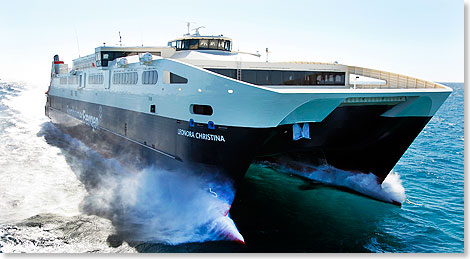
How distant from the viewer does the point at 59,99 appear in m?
34.8

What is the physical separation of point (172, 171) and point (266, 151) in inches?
159

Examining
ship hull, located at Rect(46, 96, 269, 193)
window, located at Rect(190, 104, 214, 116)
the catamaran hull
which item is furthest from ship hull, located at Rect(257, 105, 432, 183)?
window, located at Rect(190, 104, 214, 116)

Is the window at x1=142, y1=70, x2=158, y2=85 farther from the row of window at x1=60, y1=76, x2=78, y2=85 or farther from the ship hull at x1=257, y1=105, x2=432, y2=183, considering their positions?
the row of window at x1=60, y1=76, x2=78, y2=85

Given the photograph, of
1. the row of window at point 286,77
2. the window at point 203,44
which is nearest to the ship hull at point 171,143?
the row of window at point 286,77

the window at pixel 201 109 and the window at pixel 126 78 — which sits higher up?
the window at pixel 126 78

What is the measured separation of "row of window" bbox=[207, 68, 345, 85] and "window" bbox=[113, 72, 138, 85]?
4433mm

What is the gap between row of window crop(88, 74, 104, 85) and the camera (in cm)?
2253

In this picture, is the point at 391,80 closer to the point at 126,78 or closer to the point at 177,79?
the point at 177,79

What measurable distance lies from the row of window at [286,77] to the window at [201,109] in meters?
2.38

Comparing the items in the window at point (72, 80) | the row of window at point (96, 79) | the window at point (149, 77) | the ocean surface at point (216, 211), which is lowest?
the ocean surface at point (216, 211)

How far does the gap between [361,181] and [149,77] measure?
426 inches

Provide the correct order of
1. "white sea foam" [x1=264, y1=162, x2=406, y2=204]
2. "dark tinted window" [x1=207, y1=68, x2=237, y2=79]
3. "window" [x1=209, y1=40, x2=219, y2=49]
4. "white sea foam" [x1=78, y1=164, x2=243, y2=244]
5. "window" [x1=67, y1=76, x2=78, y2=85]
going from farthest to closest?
"window" [x1=67, y1=76, x2=78, y2=85] < "window" [x1=209, y1=40, x2=219, y2=49] < "white sea foam" [x1=264, y1=162, x2=406, y2=204] < "dark tinted window" [x1=207, y1=68, x2=237, y2=79] < "white sea foam" [x1=78, y1=164, x2=243, y2=244]

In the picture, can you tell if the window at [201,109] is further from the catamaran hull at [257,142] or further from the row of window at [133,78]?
the row of window at [133,78]

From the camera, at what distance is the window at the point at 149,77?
16.0 metres
